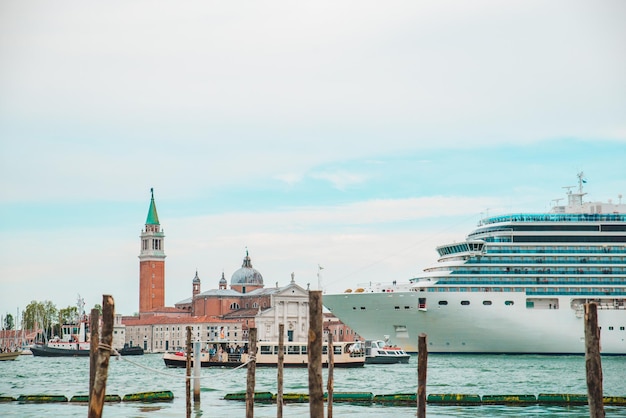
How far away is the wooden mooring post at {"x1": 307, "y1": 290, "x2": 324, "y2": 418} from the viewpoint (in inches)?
583

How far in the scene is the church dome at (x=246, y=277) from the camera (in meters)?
136

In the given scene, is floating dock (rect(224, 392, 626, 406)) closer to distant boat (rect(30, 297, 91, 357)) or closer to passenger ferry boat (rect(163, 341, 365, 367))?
passenger ferry boat (rect(163, 341, 365, 367))

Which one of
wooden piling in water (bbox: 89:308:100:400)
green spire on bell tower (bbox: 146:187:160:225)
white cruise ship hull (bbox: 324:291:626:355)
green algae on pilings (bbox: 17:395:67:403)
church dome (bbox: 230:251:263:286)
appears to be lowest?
green algae on pilings (bbox: 17:395:67:403)

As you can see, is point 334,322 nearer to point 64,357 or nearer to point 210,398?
point 64,357

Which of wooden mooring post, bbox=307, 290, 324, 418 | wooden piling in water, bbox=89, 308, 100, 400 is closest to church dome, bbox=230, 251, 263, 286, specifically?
wooden piling in water, bbox=89, 308, 100, 400

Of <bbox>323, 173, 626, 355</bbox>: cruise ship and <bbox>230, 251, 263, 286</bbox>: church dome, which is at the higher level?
<bbox>230, 251, 263, 286</bbox>: church dome

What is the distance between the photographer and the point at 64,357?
10331 cm

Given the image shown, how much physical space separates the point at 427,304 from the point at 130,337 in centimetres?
7157

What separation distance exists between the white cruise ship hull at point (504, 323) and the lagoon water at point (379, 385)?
807 millimetres

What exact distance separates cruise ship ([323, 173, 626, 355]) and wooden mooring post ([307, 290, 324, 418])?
47.5 metres

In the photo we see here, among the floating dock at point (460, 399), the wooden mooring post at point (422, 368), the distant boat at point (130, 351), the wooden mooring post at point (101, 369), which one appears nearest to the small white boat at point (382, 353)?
the floating dock at point (460, 399)

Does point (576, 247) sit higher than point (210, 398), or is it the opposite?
point (576, 247)

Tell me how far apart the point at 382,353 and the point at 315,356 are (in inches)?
2013

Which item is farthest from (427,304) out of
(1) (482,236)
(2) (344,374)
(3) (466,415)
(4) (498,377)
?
(3) (466,415)
